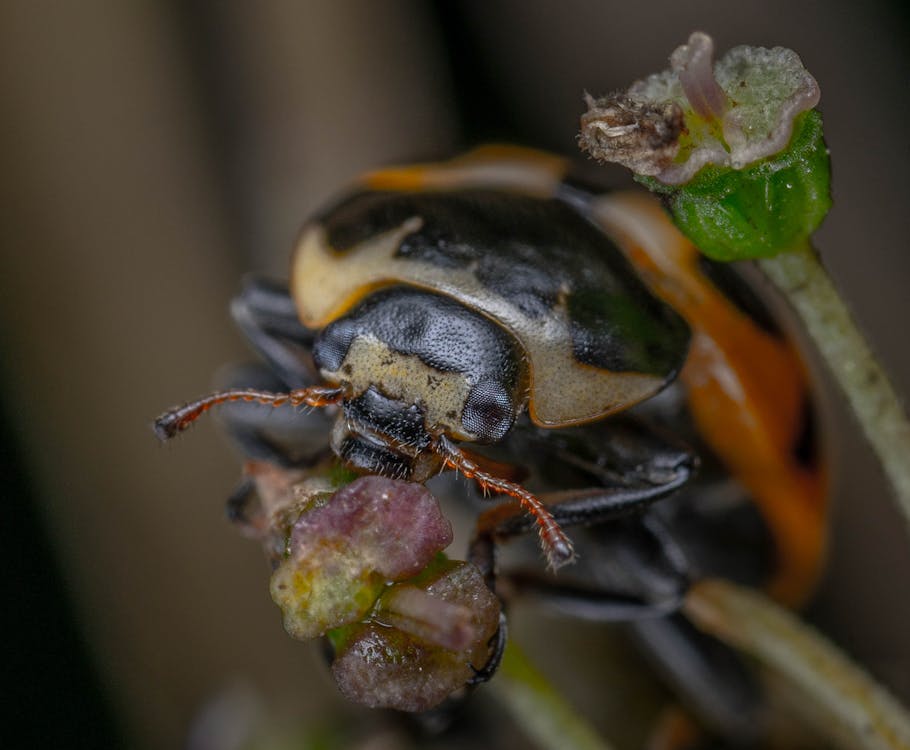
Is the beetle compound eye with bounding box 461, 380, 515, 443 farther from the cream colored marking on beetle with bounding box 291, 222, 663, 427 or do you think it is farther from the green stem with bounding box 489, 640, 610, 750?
the green stem with bounding box 489, 640, 610, 750

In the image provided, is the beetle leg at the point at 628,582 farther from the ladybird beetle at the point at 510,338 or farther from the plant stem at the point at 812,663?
the ladybird beetle at the point at 510,338

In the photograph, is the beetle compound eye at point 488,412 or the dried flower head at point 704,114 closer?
the dried flower head at point 704,114

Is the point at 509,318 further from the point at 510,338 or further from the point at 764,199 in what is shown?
the point at 764,199

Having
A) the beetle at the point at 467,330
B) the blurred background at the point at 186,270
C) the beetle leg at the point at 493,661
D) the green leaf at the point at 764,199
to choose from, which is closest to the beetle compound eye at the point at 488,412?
the beetle at the point at 467,330

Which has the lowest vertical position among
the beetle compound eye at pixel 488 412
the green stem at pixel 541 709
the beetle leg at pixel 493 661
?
the green stem at pixel 541 709

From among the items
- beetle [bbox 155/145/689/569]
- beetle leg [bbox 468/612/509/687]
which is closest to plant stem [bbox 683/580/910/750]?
beetle [bbox 155/145/689/569]

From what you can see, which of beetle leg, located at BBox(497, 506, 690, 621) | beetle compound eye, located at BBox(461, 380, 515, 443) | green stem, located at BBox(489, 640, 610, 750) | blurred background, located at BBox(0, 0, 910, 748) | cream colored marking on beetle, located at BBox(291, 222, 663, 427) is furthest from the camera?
blurred background, located at BBox(0, 0, 910, 748)
